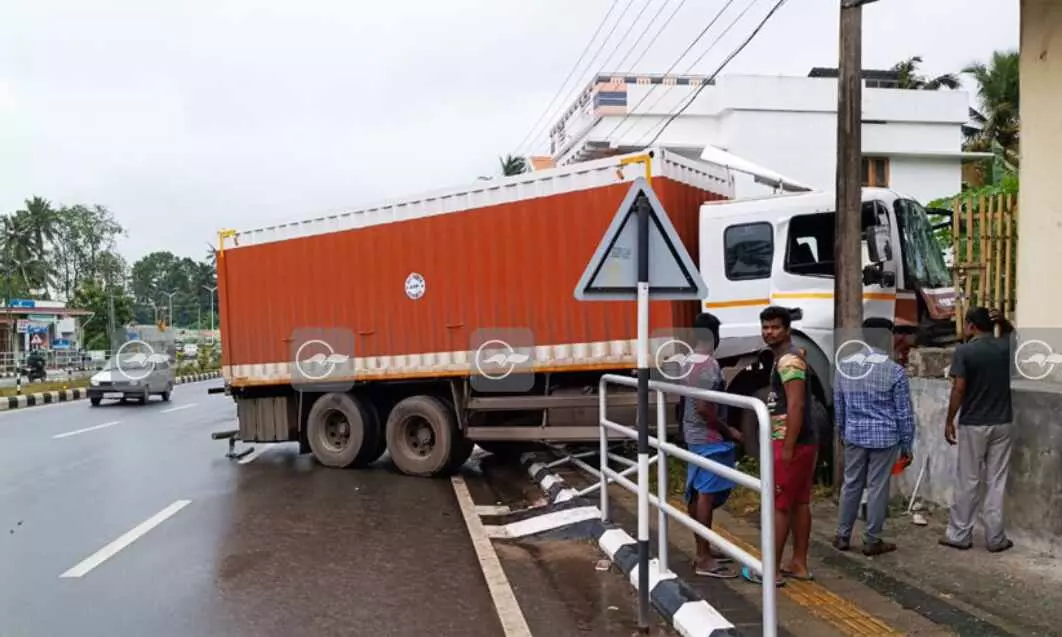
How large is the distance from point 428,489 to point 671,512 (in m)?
4.72

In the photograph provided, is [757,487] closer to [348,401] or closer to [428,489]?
[428,489]

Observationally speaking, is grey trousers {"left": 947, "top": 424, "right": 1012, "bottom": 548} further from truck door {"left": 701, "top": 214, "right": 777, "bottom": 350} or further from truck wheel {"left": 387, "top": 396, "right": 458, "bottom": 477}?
truck wheel {"left": 387, "top": 396, "right": 458, "bottom": 477}

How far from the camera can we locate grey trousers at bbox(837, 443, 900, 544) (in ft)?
18.9

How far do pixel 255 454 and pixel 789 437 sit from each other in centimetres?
913

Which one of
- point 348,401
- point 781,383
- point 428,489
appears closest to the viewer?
point 781,383

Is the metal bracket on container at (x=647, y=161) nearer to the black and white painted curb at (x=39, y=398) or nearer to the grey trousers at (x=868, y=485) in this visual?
the grey trousers at (x=868, y=485)

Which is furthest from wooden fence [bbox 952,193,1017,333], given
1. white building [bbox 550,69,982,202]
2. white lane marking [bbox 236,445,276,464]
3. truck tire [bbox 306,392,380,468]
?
white building [bbox 550,69,982,202]

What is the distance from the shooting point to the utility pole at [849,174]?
23.4ft

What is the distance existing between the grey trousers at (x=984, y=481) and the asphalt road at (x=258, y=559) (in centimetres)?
242

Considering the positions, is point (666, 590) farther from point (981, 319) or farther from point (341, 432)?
point (341, 432)

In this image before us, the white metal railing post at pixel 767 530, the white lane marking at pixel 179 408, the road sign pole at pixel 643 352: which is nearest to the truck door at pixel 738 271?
the road sign pole at pixel 643 352

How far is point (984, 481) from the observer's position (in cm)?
587

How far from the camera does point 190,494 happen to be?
28.7ft

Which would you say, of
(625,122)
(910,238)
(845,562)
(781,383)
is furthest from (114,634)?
(625,122)
